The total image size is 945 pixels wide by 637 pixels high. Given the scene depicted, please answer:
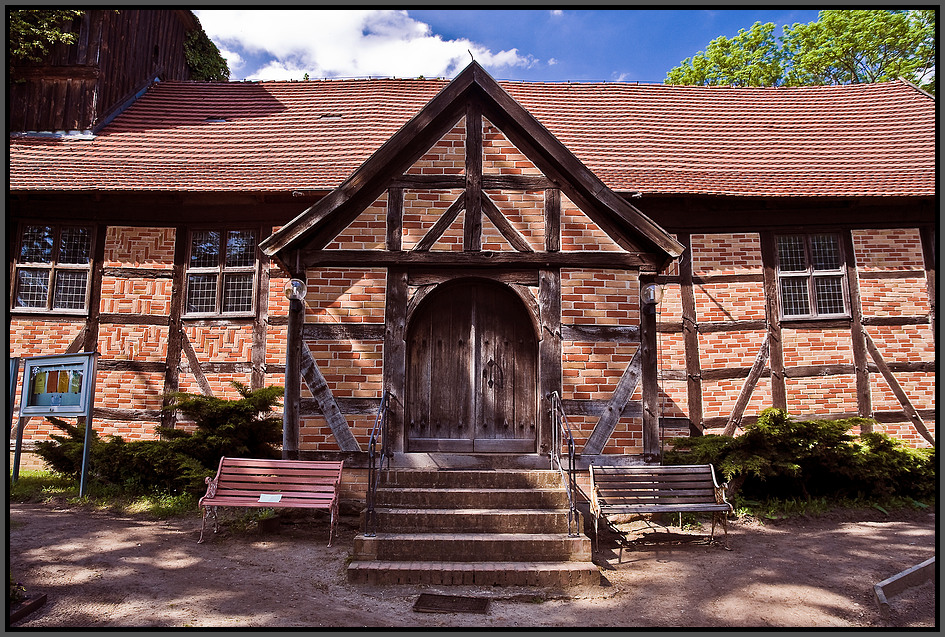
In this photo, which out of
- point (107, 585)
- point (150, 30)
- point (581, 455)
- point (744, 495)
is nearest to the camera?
point (107, 585)

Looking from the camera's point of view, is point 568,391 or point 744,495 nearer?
point 568,391

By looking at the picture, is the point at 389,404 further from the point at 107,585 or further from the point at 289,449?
the point at 107,585

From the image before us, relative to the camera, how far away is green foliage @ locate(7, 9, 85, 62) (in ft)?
36.9

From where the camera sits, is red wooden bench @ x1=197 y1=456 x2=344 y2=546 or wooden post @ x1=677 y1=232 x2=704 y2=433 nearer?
red wooden bench @ x1=197 y1=456 x2=344 y2=546

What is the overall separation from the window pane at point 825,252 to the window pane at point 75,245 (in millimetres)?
12191

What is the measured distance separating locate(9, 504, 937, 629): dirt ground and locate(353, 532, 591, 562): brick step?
37cm

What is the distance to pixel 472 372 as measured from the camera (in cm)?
730

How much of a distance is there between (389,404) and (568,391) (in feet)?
6.88

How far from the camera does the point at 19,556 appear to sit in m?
5.44

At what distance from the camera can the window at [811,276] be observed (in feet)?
32.4

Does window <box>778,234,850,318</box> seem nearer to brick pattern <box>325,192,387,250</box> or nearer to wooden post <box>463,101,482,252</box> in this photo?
wooden post <box>463,101,482,252</box>

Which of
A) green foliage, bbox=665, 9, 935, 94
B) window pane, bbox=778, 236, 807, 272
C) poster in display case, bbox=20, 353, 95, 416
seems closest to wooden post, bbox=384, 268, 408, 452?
poster in display case, bbox=20, 353, 95, 416

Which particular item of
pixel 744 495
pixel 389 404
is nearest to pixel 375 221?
pixel 389 404

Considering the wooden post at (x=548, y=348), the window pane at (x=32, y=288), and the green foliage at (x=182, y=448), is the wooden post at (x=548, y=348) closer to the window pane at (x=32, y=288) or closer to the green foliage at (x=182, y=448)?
the green foliage at (x=182, y=448)
